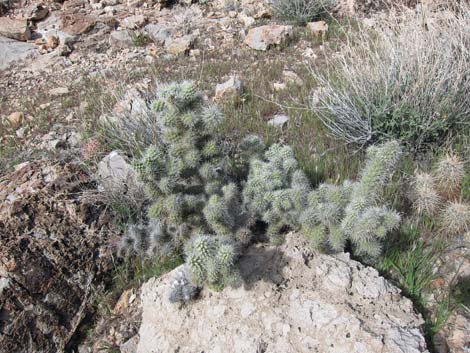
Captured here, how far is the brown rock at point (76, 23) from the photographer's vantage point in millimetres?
9047

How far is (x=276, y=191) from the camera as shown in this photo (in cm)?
296

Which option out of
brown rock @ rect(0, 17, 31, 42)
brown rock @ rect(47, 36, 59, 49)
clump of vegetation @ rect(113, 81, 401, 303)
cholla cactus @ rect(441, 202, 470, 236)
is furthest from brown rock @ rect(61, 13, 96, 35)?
cholla cactus @ rect(441, 202, 470, 236)

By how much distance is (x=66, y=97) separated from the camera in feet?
22.6

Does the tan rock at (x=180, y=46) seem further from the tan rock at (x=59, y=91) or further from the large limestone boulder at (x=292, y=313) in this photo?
the large limestone boulder at (x=292, y=313)

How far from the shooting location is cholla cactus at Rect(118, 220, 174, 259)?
3.21m

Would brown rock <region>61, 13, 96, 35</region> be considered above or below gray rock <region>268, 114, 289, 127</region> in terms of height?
below

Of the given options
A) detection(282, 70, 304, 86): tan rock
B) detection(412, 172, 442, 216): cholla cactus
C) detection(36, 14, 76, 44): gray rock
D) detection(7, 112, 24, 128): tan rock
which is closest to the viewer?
detection(412, 172, 442, 216): cholla cactus

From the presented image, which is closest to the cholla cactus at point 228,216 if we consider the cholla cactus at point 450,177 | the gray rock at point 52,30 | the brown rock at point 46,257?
the brown rock at point 46,257

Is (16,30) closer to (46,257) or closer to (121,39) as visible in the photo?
(121,39)

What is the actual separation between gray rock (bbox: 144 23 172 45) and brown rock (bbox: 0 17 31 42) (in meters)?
2.56

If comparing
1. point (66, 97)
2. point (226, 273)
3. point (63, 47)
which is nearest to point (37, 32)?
point (63, 47)

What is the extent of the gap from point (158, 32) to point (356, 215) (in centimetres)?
718

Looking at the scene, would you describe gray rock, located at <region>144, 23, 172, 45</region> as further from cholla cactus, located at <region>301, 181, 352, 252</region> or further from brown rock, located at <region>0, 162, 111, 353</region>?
cholla cactus, located at <region>301, 181, 352, 252</region>

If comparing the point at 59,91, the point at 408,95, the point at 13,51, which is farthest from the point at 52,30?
the point at 408,95
